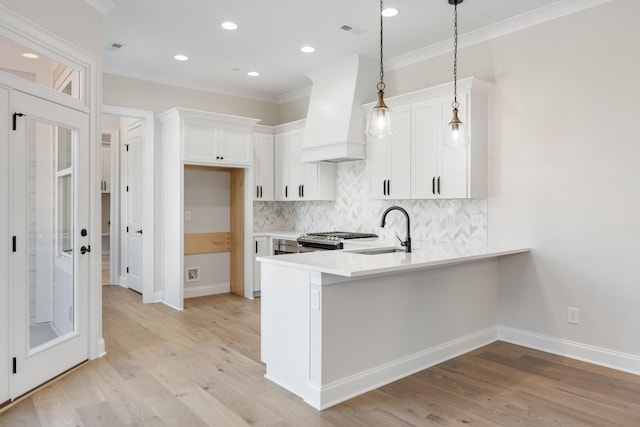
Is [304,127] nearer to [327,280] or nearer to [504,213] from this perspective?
[504,213]

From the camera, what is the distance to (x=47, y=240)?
3.16m

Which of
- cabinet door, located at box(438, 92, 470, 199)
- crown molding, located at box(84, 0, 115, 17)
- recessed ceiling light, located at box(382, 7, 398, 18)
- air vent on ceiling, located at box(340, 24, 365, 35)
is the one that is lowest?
cabinet door, located at box(438, 92, 470, 199)

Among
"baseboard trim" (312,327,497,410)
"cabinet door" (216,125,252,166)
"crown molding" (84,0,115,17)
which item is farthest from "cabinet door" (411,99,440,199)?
"crown molding" (84,0,115,17)

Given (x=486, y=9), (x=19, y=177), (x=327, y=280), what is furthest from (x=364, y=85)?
(x=19, y=177)

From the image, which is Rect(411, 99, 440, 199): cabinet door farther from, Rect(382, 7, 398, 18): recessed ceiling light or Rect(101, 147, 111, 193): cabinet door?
Rect(101, 147, 111, 193): cabinet door

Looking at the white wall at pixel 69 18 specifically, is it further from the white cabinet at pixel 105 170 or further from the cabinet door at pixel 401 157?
the white cabinet at pixel 105 170

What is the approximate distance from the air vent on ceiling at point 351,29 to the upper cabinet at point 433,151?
0.75 metres

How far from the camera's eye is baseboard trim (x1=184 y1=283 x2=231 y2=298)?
6.03 metres

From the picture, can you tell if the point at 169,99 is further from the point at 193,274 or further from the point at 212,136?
the point at 193,274

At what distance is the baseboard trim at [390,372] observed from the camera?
2.75 m

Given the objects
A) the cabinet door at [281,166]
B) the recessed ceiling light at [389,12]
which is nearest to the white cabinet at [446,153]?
the recessed ceiling light at [389,12]

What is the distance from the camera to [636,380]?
10.4 ft

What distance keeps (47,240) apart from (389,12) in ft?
10.8

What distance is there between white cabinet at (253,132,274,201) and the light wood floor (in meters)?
2.67
